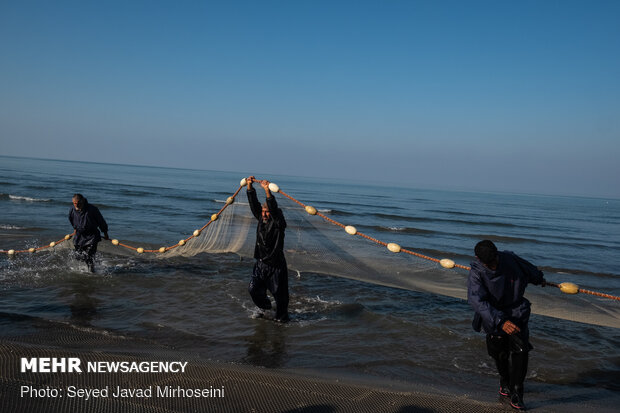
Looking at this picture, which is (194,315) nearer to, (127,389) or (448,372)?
(127,389)

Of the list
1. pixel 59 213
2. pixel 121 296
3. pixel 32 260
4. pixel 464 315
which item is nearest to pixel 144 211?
pixel 59 213

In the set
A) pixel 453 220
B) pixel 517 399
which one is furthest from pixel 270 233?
pixel 453 220

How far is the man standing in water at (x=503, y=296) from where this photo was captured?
119 inches

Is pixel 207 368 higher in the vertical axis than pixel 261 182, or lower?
lower

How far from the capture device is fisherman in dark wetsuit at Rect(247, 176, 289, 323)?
16.2ft

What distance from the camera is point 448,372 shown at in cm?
436

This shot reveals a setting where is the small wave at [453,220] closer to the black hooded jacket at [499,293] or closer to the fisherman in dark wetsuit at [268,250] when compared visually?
the fisherman in dark wetsuit at [268,250]

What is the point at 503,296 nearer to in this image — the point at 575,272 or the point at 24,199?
the point at 575,272

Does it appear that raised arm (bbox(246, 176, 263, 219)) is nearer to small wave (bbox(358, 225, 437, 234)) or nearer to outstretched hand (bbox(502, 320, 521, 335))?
outstretched hand (bbox(502, 320, 521, 335))

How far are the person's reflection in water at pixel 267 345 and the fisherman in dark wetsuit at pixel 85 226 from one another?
3.68m

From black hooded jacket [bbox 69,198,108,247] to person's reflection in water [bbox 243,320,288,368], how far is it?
12.1 feet

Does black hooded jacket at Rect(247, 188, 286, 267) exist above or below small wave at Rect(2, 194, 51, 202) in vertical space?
above

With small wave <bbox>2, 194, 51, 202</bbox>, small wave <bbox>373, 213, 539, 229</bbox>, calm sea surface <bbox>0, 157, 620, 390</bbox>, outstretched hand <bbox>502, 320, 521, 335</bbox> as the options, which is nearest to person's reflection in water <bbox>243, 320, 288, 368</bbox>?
calm sea surface <bbox>0, 157, 620, 390</bbox>

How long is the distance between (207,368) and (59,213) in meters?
16.1
